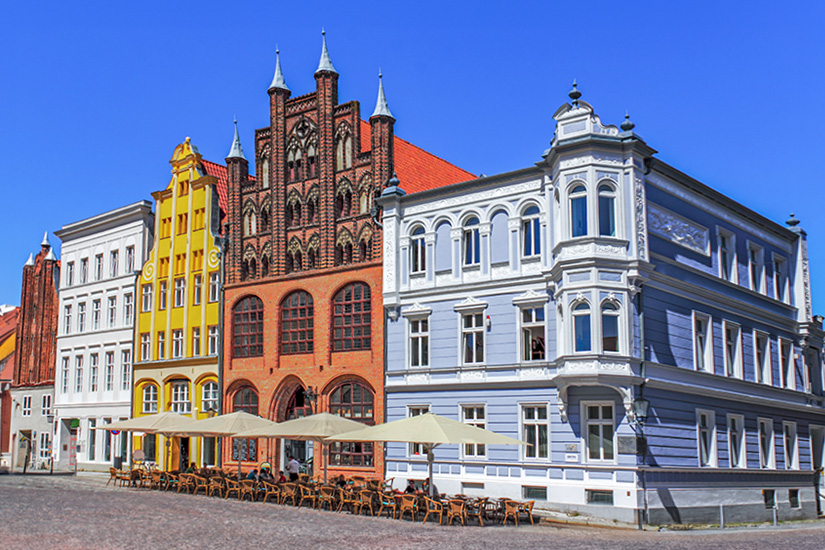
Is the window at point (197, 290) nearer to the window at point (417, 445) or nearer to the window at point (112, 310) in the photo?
the window at point (112, 310)

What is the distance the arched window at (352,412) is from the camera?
110ft

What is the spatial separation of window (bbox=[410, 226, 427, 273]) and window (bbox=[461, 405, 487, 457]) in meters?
5.48

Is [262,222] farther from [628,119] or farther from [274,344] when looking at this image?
[628,119]

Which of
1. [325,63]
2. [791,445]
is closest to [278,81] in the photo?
[325,63]

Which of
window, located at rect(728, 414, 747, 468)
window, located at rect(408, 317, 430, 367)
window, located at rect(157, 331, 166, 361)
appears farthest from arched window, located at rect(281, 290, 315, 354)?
window, located at rect(728, 414, 747, 468)

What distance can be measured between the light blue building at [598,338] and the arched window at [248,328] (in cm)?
759

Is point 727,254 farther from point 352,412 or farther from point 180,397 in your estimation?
point 180,397

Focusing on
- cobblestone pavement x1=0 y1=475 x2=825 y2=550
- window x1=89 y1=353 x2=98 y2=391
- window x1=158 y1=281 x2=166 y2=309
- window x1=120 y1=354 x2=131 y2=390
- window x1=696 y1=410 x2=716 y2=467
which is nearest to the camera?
cobblestone pavement x1=0 y1=475 x2=825 y2=550

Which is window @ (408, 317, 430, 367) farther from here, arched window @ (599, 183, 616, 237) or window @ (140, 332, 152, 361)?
window @ (140, 332, 152, 361)

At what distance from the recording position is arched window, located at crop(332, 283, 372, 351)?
34188 millimetres

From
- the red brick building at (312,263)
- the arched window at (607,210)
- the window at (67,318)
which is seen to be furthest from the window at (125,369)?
the arched window at (607,210)

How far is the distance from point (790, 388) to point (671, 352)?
10475 millimetres

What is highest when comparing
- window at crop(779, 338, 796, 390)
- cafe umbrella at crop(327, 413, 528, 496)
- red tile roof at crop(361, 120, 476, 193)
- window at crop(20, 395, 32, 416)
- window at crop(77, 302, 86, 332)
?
red tile roof at crop(361, 120, 476, 193)

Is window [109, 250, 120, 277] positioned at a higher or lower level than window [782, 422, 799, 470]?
higher
